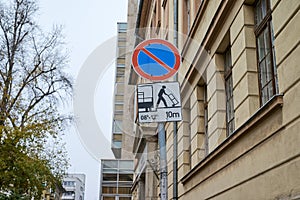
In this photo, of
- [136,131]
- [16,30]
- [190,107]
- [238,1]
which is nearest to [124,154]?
[16,30]

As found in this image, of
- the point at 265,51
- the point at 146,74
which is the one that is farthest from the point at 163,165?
the point at 265,51

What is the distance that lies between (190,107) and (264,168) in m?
6.65

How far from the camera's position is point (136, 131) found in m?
18.5

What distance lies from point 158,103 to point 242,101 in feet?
7.83

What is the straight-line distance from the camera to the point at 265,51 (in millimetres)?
7074

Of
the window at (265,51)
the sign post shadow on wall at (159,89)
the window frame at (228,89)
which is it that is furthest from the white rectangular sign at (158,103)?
the window frame at (228,89)

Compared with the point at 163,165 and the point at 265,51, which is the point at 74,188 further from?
the point at 163,165

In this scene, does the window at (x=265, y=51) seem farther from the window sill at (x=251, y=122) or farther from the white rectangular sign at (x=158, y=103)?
the white rectangular sign at (x=158, y=103)

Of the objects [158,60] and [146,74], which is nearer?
[146,74]

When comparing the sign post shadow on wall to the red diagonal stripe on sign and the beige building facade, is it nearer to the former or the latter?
the red diagonal stripe on sign

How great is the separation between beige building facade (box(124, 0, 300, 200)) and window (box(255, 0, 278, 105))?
0.6 inches

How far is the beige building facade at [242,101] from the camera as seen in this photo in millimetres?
5363

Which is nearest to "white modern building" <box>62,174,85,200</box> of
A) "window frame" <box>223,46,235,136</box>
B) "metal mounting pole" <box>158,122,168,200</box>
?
"window frame" <box>223,46,235,136</box>

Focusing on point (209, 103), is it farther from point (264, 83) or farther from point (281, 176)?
point (281, 176)
